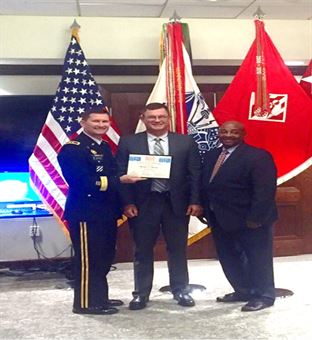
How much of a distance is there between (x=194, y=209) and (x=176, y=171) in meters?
0.27

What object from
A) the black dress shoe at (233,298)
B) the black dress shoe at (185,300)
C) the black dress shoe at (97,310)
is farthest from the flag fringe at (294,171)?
the black dress shoe at (97,310)

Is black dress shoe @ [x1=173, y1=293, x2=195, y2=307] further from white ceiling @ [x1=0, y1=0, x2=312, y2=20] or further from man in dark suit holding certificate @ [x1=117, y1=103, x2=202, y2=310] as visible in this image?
white ceiling @ [x1=0, y1=0, x2=312, y2=20]

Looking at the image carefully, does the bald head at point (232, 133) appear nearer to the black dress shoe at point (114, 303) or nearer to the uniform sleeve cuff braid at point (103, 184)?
the uniform sleeve cuff braid at point (103, 184)

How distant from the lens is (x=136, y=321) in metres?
2.83

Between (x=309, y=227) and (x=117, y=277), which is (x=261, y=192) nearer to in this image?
(x=117, y=277)

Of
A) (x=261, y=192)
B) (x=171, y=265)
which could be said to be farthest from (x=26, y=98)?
(x=261, y=192)

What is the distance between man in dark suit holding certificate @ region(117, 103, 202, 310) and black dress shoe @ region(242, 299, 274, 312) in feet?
1.15

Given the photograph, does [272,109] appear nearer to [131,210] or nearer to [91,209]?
[131,210]

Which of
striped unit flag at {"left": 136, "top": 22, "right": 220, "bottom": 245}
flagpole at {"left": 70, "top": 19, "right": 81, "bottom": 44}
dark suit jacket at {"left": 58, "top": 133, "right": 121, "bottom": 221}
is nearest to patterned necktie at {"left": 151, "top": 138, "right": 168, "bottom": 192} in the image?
dark suit jacket at {"left": 58, "top": 133, "right": 121, "bottom": 221}

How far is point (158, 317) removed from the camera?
9.52 ft

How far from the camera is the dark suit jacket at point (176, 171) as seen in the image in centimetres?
305

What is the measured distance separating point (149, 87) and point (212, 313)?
2412mm

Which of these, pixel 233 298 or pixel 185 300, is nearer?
pixel 185 300

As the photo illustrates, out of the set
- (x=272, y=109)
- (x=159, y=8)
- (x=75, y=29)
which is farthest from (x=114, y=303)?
(x=159, y=8)
